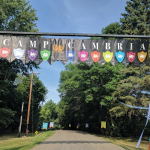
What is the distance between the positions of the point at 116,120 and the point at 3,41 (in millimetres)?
22102

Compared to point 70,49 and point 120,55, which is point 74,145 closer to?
point 70,49

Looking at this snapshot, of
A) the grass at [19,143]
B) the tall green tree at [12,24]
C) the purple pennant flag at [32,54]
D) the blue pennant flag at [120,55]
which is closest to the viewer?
the purple pennant flag at [32,54]

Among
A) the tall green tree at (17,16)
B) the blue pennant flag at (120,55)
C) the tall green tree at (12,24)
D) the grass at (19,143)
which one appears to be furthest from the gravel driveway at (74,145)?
the tall green tree at (17,16)

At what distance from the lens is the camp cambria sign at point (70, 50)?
8.02m

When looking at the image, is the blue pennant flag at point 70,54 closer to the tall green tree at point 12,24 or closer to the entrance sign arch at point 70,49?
the entrance sign arch at point 70,49

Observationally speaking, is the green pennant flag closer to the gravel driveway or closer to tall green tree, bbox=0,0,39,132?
the gravel driveway

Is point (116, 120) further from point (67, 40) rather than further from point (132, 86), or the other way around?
point (67, 40)

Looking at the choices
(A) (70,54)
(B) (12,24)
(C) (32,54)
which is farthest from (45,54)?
(B) (12,24)

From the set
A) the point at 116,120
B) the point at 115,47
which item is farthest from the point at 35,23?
the point at 116,120

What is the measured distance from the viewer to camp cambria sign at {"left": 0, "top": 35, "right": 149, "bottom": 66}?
802 cm

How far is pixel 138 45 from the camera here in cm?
815

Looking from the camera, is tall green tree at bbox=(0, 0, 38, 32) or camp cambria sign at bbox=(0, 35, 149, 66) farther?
tall green tree at bbox=(0, 0, 38, 32)

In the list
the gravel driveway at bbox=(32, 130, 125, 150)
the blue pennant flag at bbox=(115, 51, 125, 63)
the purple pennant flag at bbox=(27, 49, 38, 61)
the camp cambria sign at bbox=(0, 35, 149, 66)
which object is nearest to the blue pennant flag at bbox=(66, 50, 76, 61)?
the camp cambria sign at bbox=(0, 35, 149, 66)

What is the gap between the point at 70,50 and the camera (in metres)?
8.09
